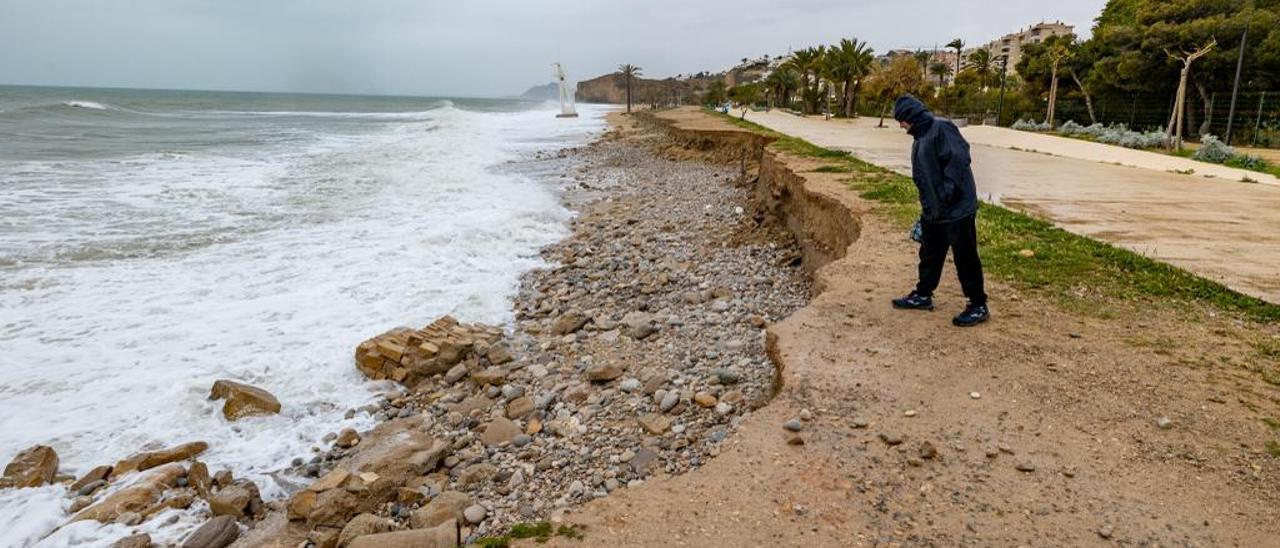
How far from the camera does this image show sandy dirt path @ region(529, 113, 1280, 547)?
2865mm

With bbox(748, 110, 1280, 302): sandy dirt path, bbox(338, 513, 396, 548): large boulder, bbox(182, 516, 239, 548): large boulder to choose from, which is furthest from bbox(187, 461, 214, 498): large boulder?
bbox(748, 110, 1280, 302): sandy dirt path

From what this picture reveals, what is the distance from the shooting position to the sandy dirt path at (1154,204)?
6105mm

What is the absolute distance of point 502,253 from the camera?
1066 centimetres

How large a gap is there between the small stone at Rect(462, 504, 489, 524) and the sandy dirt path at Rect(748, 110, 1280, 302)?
574cm

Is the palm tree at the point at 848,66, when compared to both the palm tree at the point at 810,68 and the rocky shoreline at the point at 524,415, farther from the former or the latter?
the rocky shoreline at the point at 524,415

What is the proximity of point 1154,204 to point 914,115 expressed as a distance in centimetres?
632

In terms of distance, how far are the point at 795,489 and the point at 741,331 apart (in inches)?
118

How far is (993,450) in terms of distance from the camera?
3.36 meters

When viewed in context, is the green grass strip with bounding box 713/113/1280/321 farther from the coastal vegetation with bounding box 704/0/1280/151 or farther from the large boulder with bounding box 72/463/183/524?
the coastal vegetation with bounding box 704/0/1280/151

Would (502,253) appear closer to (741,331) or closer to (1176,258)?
(741,331)

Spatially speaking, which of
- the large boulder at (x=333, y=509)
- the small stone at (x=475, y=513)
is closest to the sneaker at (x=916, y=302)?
the small stone at (x=475, y=513)

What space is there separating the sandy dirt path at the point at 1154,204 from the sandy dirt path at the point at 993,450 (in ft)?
6.16

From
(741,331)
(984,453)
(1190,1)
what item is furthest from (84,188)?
(1190,1)

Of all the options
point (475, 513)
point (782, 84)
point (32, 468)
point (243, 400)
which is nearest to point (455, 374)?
point (243, 400)
